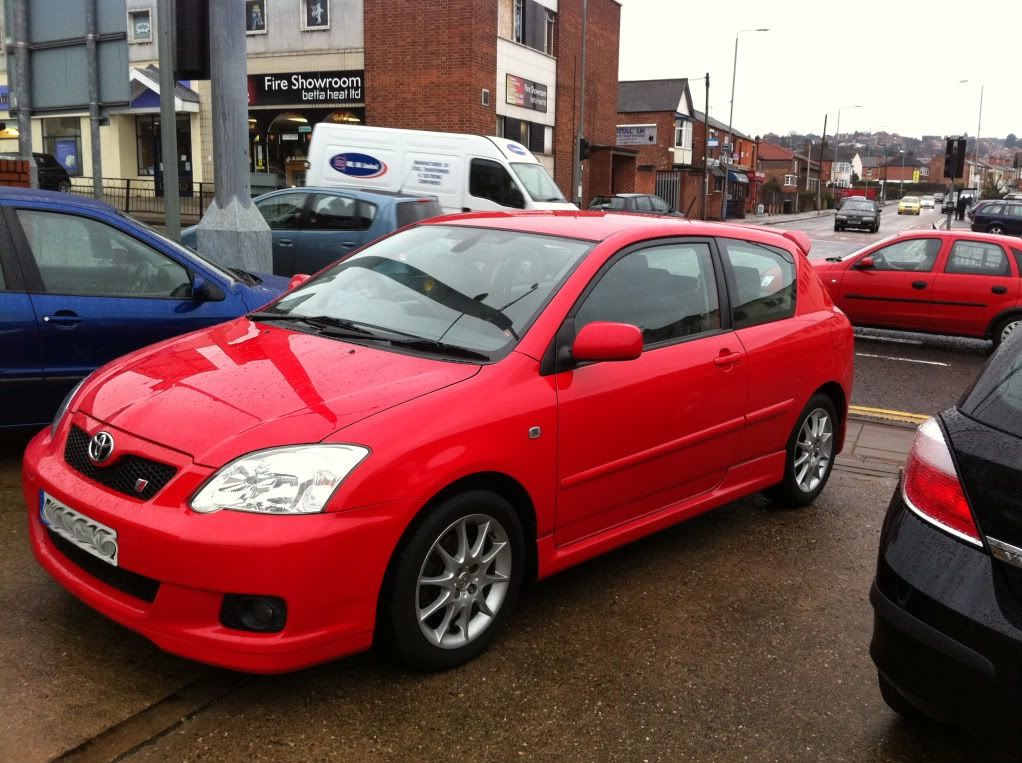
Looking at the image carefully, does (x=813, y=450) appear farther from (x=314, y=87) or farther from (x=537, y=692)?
(x=314, y=87)

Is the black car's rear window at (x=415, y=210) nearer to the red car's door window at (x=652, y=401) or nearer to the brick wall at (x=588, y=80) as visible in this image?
the red car's door window at (x=652, y=401)

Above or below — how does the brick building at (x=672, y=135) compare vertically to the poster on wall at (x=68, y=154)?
above

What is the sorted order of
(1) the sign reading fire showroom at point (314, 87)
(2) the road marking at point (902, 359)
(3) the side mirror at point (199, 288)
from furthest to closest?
(1) the sign reading fire showroom at point (314, 87), (2) the road marking at point (902, 359), (3) the side mirror at point (199, 288)

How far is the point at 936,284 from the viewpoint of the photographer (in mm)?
11859

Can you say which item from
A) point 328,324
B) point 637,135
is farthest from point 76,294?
point 637,135

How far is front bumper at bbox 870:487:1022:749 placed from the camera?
2.43m

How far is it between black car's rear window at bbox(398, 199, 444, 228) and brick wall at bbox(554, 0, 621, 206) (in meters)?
24.4

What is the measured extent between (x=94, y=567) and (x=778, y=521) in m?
3.44

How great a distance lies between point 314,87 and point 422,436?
29.5 m

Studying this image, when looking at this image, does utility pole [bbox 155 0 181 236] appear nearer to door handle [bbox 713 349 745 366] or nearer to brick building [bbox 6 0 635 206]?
door handle [bbox 713 349 745 366]

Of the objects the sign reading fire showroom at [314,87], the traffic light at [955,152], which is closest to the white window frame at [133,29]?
the sign reading fire showroom at [314,87]

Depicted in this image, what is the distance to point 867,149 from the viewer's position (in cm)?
17525

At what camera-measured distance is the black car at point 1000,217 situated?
3362 centimetres

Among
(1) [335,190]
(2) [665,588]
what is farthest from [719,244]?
(1) [335,190]
